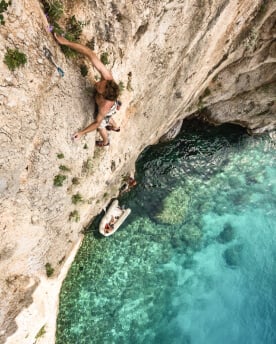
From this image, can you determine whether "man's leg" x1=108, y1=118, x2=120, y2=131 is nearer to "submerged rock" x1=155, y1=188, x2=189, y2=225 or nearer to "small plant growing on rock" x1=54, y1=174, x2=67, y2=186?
Result: "small plant growing on rock" x1=54, y1=174, x2=67, y2=186

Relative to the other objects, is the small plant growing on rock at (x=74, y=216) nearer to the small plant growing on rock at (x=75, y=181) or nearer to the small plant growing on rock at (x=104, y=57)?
the small plant growing on rock at (x=75, y=181)

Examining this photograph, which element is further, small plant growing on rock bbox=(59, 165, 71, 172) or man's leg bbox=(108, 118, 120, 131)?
man's leg bbox=(108, 118, 120, 131)

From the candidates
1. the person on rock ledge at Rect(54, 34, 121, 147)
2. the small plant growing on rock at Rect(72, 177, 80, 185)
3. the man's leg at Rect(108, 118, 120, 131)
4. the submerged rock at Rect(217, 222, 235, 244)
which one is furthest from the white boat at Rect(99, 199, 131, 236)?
the person on rock ledge at Rect(54, 34, 121, 147)

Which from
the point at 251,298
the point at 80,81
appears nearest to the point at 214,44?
the point at 80,81

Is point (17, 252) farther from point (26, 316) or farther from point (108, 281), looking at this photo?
point (108, 281)

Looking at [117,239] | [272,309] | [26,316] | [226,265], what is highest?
[26,316]

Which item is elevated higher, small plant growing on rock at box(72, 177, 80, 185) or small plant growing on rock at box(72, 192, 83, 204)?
small plant growing on rock at box(72, 177, 80, 185)
